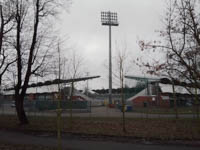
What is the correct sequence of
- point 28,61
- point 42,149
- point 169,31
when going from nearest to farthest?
1. point 42,149
2. point 169,31
3. point 28,61

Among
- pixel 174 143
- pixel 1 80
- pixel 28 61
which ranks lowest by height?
pixel 174 143

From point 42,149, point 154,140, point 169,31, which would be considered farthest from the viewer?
point 169,31

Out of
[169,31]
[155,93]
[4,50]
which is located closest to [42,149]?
[169,31]

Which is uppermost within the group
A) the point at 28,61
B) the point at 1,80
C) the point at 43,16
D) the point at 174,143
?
the point at 43,16

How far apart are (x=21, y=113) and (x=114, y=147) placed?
9694 millimetres

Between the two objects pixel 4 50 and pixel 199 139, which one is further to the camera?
pixel 4 50

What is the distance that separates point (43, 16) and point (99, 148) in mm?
11356

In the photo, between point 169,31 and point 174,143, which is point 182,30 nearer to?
point 169,31

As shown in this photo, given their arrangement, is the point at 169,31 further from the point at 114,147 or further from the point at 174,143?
the point at 114,147

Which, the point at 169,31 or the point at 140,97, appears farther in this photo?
Result: the point at 140,97

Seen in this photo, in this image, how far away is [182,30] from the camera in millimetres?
10992

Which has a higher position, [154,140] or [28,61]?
[28,61]

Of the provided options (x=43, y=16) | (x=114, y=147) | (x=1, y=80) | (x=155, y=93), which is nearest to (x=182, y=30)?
(x=114, y=147)

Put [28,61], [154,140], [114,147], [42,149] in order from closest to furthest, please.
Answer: [42,149] → [114,147] → [154,140] → [28,61]
